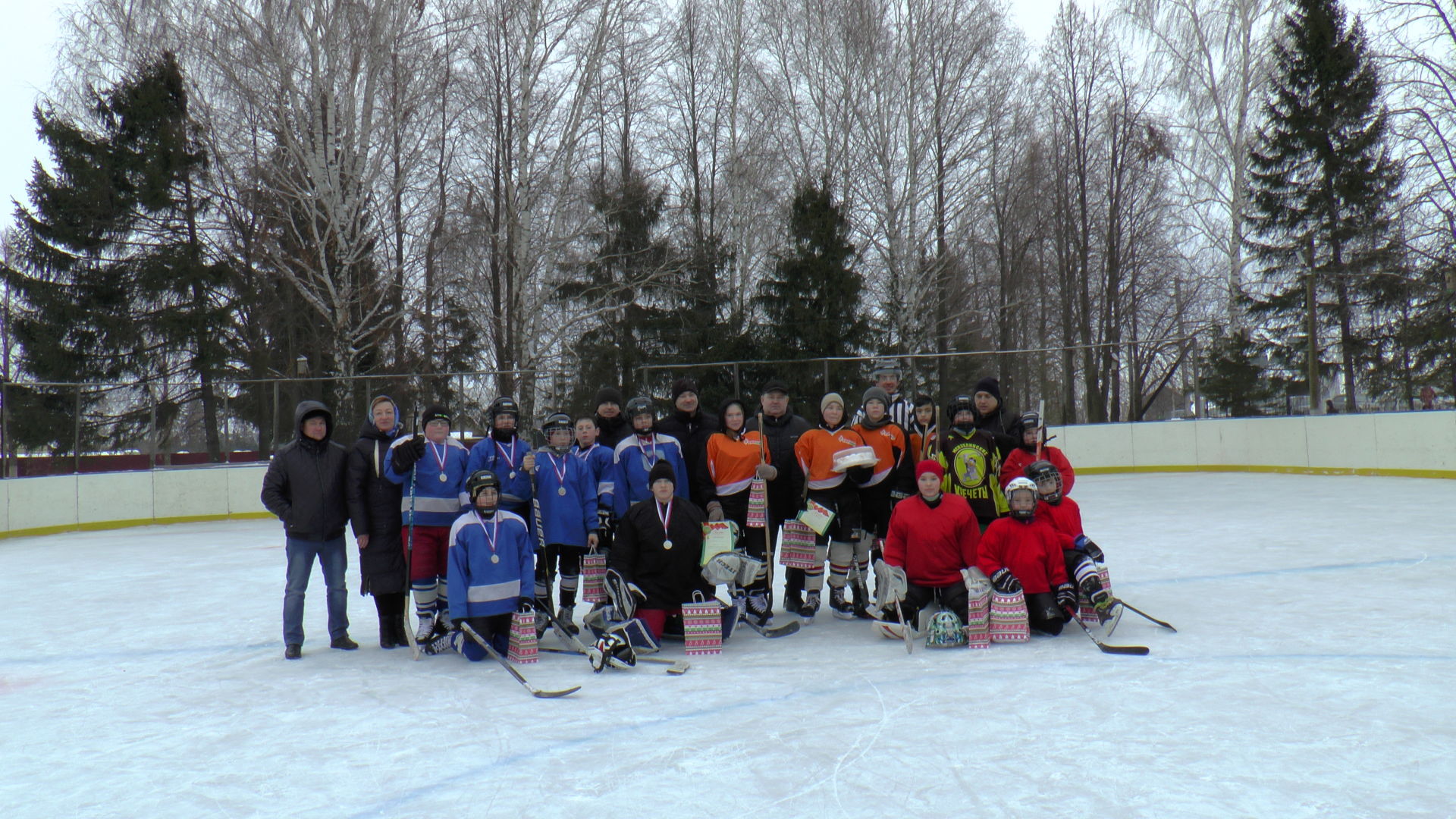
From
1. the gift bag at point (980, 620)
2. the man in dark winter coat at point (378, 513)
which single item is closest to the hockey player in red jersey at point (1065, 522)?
the gift bag at point (980, 620)

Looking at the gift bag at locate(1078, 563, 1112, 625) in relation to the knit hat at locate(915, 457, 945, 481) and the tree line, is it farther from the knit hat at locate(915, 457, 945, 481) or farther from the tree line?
the tree line

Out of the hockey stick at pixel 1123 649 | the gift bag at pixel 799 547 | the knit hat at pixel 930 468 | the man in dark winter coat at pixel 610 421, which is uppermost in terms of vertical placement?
the man in dark winter coat at pixel 610 421

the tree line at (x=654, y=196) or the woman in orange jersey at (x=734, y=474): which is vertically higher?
the tree line at (x=654, y=196)

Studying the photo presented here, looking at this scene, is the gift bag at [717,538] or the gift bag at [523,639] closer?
the gift bag at [523,639]

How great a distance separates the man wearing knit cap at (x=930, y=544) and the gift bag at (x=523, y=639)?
1.95 metres

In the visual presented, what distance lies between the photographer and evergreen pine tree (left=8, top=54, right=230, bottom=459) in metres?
19.3

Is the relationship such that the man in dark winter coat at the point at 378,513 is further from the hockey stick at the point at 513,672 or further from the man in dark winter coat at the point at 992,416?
the man in dark winter coat at the point at 992,416

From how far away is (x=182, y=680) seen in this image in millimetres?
4906

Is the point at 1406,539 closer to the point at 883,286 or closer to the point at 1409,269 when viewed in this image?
the point at 1409,269

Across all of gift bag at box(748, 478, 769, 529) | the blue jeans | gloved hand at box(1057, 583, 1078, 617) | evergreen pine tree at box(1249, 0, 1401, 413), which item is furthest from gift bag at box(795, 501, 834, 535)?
evergreen pine tree at box(1249, 0, 1401, 413)

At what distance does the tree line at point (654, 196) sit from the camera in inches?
663

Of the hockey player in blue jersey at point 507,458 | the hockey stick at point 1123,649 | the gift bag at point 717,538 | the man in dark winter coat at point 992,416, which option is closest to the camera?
the hockey stick at point 1123,649

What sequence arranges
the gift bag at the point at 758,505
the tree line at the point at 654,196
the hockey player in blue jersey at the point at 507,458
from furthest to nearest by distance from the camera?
the tree line at the point at 654,196 → the gift bag at the point at 758,505 → the hockey player in blue jersey at the point at 507,458

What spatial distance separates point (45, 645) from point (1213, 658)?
21.7ft
